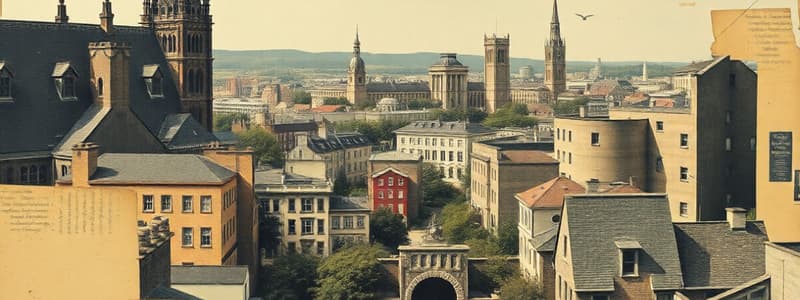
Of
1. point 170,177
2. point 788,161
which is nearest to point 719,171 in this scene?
point 170,177

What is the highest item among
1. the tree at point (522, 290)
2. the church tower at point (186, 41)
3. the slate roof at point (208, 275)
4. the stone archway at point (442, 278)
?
the church tower at point (186, 41)

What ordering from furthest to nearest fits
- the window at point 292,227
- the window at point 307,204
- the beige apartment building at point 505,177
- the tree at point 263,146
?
the tree at point 263,146 → the beige apartment building at point 505,177 → the window at point 307,204 → the window at point 292,227

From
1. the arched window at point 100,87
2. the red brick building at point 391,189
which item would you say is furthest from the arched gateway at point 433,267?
the red brick building at point 391,189

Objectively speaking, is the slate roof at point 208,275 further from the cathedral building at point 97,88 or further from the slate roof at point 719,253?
the cathedral building at point 97,88

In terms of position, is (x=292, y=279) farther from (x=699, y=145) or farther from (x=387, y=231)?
(x=699, y=145)

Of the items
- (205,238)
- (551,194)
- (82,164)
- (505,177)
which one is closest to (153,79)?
(82,164)
